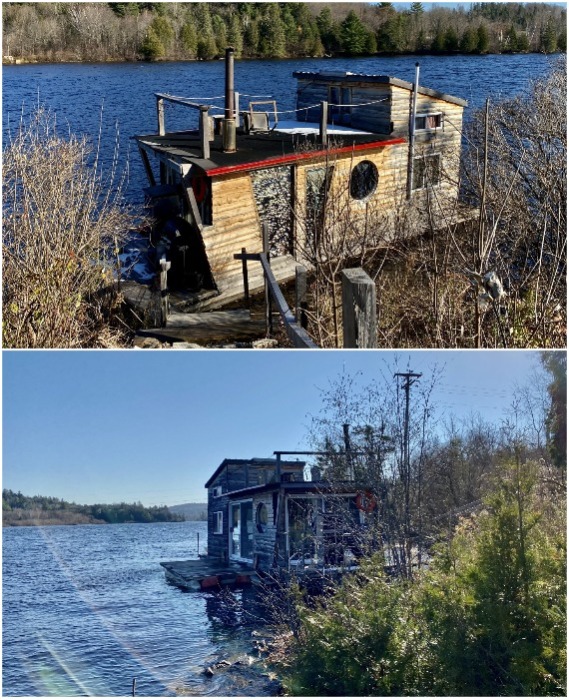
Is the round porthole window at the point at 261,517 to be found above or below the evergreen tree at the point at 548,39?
below

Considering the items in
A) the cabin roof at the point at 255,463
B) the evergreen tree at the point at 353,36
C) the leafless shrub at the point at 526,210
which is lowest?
the cabin roof at the point at 255,463

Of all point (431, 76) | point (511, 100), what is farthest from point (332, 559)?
point (431, 76)

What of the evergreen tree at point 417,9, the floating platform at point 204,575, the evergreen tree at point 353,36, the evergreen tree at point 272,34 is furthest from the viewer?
the evergreen tree at point 353,36

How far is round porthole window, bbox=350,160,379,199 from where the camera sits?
13336mm

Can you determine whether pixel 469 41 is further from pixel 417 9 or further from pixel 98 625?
pixel 98 625

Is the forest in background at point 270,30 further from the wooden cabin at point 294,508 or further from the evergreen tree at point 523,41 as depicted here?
the wooden cabin at point 294,508

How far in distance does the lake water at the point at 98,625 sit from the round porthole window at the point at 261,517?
86 centimetres

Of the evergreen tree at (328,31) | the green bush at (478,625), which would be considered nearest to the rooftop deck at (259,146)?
the evergreen tree at (328,31)

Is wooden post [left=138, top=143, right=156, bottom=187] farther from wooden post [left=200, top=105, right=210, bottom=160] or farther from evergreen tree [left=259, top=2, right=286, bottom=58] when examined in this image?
evergreen tree [left=259, top=2, right=286, bottom=58]

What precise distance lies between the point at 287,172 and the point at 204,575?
620cm

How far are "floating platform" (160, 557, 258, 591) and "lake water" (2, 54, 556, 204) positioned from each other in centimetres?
727

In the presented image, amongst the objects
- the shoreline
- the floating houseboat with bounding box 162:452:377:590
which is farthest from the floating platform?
the shoreline

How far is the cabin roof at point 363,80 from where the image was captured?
1358 cm

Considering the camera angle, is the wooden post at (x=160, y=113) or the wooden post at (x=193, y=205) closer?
the wooden post at (x=193, y=205)
